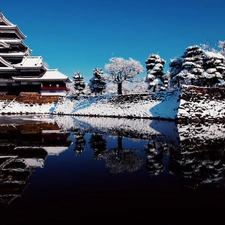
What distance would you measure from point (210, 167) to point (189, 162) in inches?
31.9

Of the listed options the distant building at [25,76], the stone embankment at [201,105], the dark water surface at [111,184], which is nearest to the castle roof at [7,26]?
the distant building at [25,76]

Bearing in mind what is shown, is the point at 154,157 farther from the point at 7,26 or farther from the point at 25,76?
the point at 7,26

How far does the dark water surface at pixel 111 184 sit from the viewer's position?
4613mm

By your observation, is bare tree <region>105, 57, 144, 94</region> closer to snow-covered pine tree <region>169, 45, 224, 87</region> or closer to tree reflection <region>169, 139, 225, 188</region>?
snow-covered pine tree <region>169, 45, 224, 87</region>

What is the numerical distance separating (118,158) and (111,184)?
3008mm

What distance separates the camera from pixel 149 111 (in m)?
31.2

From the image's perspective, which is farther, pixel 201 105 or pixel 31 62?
pixel 31 62

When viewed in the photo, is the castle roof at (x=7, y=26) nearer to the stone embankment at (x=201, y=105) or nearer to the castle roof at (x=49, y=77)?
the castle roof at (x=49, y=77)

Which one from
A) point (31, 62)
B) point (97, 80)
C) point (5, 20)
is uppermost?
point (5, 20)

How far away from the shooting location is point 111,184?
6375 mm

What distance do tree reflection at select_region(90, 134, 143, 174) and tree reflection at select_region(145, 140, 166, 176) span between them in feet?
1.40

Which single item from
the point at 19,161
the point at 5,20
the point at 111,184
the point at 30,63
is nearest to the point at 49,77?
the point at 30,63

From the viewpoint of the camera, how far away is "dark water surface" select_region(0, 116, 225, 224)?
4.61 m

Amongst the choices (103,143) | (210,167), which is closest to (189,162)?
(210,167)
